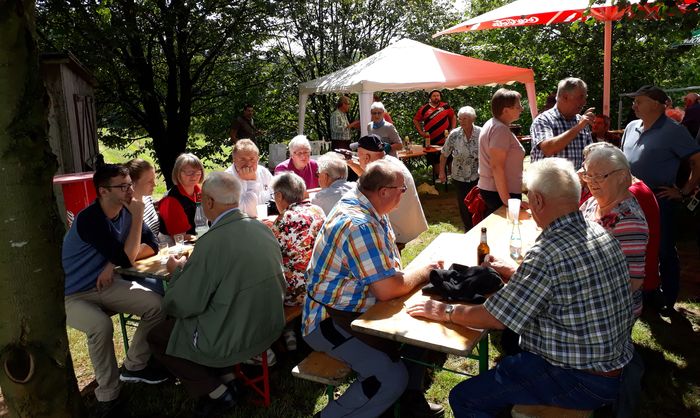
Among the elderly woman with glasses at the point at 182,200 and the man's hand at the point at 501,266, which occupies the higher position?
the elderly woman with glasses at the point at 182,200

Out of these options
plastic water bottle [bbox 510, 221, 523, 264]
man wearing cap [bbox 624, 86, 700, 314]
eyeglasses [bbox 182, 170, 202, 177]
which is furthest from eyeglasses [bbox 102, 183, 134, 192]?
man wearing cap [bbox 624, 86, 700, 314]

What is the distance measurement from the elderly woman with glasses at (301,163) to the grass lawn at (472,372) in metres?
2.05

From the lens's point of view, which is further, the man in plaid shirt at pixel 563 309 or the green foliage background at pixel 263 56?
the green foliage background at pixel 263 56

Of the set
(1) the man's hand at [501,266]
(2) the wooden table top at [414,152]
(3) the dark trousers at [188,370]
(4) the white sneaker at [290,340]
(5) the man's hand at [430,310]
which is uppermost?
(2) the wooden table top at [414,152]

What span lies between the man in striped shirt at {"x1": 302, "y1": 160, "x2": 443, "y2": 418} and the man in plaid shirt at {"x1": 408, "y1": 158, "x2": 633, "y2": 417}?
517mm

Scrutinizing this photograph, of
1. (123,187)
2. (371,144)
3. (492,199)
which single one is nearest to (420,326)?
(123,187)

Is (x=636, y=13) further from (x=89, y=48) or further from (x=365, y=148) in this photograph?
(x=89, y=48)

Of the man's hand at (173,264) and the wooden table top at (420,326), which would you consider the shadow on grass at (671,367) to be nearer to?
the wooden table top at (420,326)

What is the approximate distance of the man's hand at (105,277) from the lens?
342cm

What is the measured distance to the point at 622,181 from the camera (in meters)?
2.82

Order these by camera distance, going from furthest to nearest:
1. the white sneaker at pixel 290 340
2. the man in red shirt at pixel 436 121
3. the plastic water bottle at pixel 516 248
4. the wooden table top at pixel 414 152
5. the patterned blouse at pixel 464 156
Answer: the man in red shirt at pixel 436 121, the wooden table top at pixel 414 152, the patterned blouse at pixel 464 156, the white sneaker at pixel 290 340, the plastic water bottle at pixel 516 248

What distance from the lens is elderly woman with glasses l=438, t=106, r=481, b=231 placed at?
6.30 m

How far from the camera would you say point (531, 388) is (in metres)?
2.20

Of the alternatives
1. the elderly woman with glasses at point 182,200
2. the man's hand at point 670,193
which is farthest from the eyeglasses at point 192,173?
the man's hand at point 670,193
